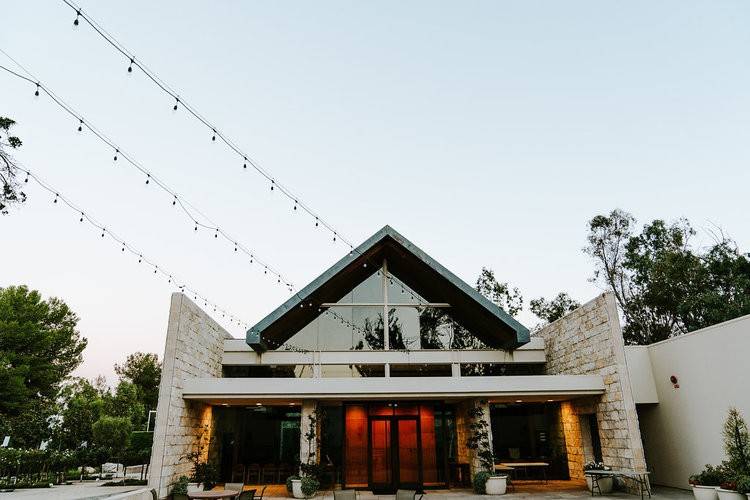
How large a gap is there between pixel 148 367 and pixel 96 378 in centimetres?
1264

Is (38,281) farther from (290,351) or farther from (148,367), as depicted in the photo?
(290,351)

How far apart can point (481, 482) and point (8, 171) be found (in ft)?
37.9

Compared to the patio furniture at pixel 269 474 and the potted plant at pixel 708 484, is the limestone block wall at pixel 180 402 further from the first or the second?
the potted plant at pixel 708 484

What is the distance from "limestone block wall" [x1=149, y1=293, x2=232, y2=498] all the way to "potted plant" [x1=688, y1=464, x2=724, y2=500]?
1127cm

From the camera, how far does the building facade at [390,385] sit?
1124 centimetres

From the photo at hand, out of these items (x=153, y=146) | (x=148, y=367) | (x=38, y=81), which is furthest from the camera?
(x=148, y=367)

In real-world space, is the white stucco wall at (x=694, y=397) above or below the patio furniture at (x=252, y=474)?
above

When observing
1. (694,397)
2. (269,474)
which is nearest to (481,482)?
(694,397)

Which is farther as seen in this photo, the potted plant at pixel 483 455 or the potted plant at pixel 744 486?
the potted plant at pixel 483 455

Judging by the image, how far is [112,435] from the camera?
18.0 m

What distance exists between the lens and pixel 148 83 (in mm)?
5402

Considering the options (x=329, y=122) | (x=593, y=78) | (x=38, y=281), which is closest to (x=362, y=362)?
(x=329, y=122)

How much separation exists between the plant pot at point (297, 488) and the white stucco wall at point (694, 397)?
969 centimetres

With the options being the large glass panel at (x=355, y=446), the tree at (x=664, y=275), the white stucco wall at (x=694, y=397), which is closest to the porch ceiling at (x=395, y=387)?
the large glass panel at (x=355, y=446)
